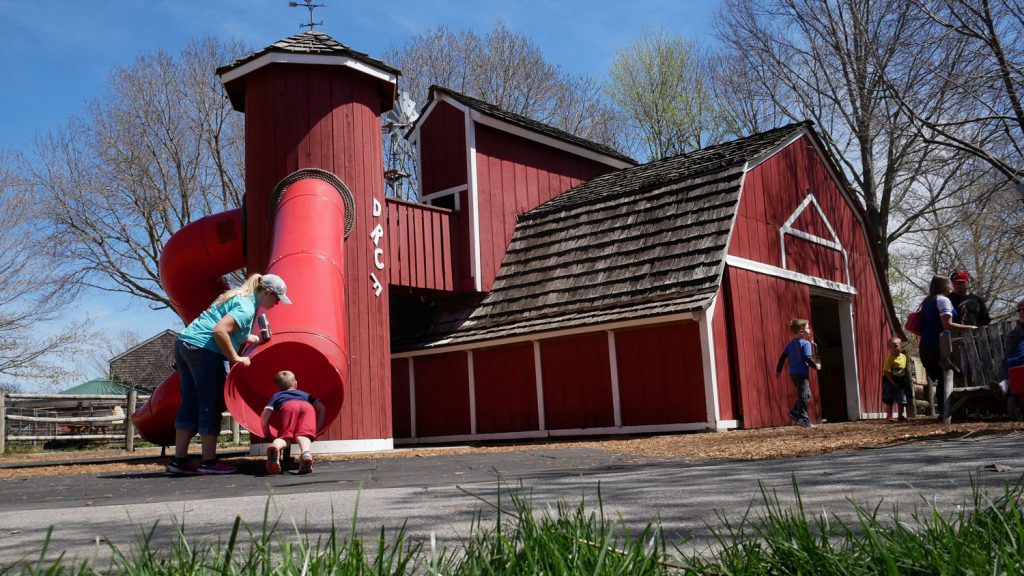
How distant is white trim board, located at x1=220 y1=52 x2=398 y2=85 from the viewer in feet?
43.5

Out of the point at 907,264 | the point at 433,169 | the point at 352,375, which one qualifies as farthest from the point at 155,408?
the point at 907,264

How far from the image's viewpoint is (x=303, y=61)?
523 inches

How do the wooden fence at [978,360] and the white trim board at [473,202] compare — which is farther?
the white trim board at [473,202]

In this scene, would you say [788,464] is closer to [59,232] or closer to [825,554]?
[825,554]

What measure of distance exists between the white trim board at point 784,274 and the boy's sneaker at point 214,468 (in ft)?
26.9

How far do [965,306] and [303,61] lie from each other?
9694 millimetres

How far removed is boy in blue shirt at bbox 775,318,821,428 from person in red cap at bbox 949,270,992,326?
2.10 meters

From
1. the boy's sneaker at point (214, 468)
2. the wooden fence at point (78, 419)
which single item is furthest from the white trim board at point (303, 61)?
the wooden fence at point (78, 419)

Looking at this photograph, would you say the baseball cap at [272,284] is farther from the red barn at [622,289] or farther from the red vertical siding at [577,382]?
the red vertical siding at [577,382]

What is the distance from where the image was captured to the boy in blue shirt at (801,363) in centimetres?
1292

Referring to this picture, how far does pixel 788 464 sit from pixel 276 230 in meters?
8.21

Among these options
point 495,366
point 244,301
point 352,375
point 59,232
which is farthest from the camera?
point 59,232

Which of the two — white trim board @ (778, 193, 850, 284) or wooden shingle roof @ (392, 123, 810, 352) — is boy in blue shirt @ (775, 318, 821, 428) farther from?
white trim board @ (778, 193, 850, 284)

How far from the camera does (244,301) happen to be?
802 centimetres
